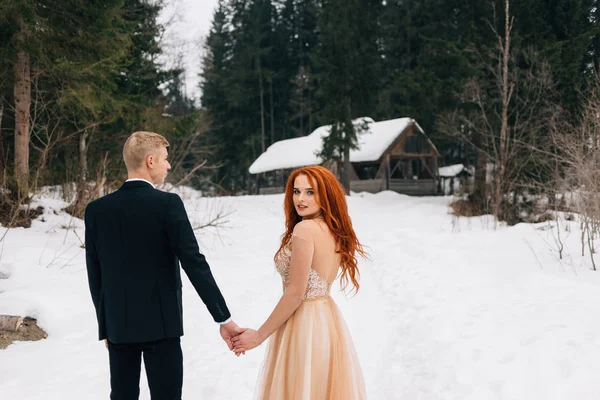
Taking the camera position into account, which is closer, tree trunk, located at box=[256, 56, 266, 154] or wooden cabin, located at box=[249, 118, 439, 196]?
wooden cabin, located at box=[249, 118, 439, 196]

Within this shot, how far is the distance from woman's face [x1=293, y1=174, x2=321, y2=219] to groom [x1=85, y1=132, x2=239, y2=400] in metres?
0.65

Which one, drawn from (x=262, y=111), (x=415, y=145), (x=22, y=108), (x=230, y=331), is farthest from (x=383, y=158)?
(x=230, y=331)

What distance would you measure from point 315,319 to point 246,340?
0.42 meters

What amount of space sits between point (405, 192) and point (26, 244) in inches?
1021

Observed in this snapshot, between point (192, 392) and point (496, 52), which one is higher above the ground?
point (496, 52)

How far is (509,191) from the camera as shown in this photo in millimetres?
16078

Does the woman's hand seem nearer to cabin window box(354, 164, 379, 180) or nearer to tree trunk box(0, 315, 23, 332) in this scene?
tree trunk box(0, 315, 23, 332)

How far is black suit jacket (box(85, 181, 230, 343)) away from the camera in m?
2.69

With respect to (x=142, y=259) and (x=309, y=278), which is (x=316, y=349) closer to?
(x=309, y=278)

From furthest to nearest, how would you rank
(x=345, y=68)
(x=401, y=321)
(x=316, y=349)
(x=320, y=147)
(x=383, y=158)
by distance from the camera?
(x=320, y=147) → (x=383, y=158) → (x=345, y=68) → (x=401, y=321) → (x=316, y=349)

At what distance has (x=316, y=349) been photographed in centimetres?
269

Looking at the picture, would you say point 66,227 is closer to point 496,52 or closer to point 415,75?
point 496,52

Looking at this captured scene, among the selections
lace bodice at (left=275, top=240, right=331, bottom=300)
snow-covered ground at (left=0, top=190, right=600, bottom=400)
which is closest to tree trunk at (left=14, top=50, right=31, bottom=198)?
snow-covered ground at (left=0, top=190, right=600, bottom=400)

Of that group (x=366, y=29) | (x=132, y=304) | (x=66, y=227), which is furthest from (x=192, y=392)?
(x=366, y=29)
